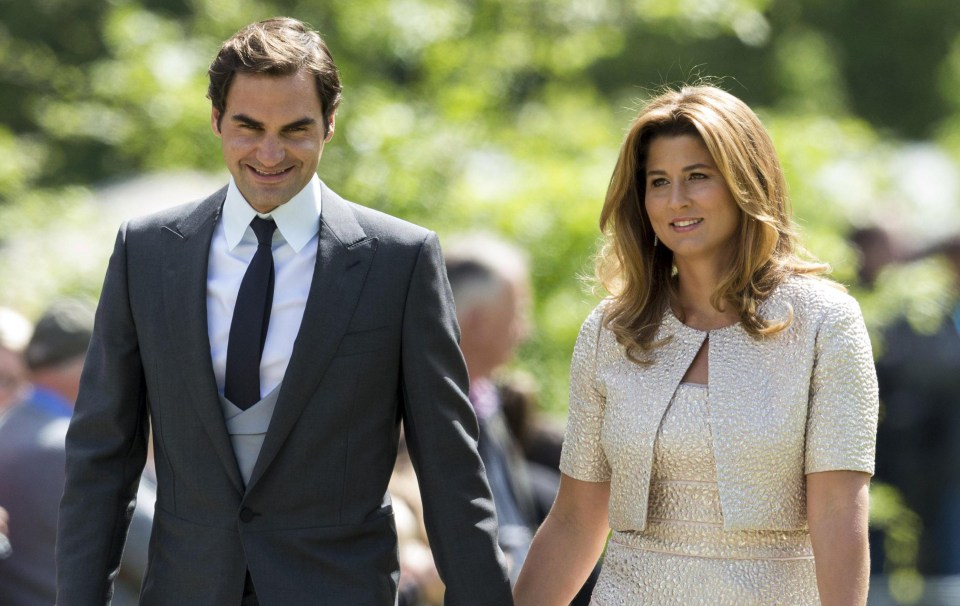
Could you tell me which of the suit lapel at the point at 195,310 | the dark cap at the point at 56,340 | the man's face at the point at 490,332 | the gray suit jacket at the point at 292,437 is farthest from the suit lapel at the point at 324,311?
the dark cap at the point at 56,340

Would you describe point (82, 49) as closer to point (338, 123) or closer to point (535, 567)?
point (338, 123)

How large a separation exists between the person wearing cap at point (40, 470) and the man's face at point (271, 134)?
1658 millimetres

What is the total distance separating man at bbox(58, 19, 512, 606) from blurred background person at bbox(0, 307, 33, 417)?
224cm

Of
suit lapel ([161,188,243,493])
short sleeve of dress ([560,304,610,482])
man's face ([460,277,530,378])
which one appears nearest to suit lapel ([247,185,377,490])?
suit lapel ([161,188,243,493])

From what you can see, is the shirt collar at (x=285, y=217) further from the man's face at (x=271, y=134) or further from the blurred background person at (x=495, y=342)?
the blurred background person at (x=495, y=342)

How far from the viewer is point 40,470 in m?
4.68

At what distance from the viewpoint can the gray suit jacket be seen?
321cm

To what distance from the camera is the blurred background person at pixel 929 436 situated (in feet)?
24.3

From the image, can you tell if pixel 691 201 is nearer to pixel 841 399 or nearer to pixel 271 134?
→ pixel 841 399

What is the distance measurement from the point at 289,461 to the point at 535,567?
0.83 m

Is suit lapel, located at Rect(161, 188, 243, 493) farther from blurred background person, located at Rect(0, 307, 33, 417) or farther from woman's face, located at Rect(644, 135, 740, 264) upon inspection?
blurred background person, located at Rect(0, 307, 33, 417)

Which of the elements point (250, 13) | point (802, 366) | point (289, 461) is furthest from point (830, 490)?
point (250, 13)

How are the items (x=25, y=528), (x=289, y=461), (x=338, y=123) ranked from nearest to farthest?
(x=289, y=461) < (x=25, y=528) < (x=338, y=123)

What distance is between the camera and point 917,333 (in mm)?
7254
